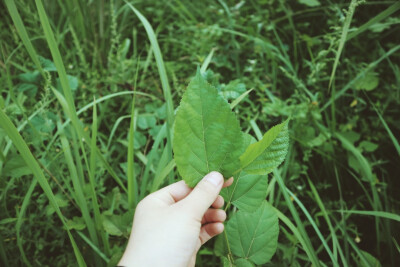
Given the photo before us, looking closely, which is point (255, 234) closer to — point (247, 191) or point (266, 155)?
point (247, 191)

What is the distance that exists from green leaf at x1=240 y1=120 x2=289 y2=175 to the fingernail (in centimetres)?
7

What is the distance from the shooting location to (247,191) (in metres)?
0.74

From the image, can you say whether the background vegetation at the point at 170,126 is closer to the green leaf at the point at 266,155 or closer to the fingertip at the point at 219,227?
the fingertip at the point at 219,227

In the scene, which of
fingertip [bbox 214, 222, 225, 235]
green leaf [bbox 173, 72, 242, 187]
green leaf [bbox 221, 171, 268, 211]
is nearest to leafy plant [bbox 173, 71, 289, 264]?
green leaf [bbox 173, 72, 242, 187]

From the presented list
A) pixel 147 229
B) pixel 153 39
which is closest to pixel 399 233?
pixel 147 229

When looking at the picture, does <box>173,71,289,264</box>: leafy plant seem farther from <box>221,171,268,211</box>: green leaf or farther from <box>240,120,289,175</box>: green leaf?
<box>221,171,268,211</box>: green leaf

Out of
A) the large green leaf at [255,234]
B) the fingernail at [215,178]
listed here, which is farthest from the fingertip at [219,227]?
the fingernail at [215,178]

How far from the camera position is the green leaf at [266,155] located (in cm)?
58

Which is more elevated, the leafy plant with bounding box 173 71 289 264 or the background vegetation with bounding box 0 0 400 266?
the leafy plant with bounding box 173 71 289 264

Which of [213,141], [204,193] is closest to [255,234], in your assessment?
[204,193]

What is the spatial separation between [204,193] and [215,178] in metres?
0.06

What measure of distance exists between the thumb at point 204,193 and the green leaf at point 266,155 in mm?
79

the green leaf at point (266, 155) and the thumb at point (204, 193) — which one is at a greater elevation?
the green leaf at point (266, 155)

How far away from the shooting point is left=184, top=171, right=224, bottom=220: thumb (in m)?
0.64
